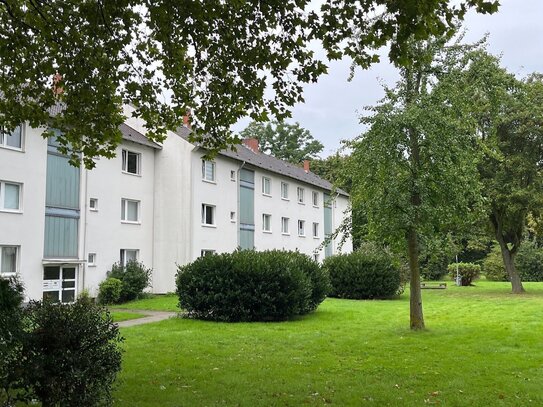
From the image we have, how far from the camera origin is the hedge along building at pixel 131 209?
872 inches

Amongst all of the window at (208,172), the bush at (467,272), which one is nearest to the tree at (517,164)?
the bush at (467,272)

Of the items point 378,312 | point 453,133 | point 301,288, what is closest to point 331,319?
point 301,288

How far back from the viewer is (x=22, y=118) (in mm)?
10430

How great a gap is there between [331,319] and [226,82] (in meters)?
10.7

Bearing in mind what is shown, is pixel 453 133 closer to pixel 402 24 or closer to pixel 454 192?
pixel 454 192

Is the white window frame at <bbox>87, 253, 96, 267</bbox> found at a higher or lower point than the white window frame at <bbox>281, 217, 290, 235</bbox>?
lower

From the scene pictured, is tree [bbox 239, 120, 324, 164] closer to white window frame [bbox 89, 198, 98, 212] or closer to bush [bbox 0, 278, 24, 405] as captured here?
white window frame [bbox 89, 198, 98, 212]

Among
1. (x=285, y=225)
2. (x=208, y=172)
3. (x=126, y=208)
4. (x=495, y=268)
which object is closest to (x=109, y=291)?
(x=126, y=208)

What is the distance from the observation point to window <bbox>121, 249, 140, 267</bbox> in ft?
90.1

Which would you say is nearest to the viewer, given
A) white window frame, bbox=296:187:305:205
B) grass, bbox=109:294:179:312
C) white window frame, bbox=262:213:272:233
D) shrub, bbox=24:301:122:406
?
shrub, bbox=24:301:122:406

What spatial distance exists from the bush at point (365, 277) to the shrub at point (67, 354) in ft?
74.8

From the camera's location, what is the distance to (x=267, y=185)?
3803 centimetres

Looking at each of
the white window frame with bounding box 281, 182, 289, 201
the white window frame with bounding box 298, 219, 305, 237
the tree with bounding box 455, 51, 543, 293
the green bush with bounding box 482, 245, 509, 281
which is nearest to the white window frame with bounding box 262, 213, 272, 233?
the white window frame with bounding box 281, 182, 289, 201

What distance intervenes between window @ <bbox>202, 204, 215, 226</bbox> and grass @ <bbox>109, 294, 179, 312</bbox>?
542cm
